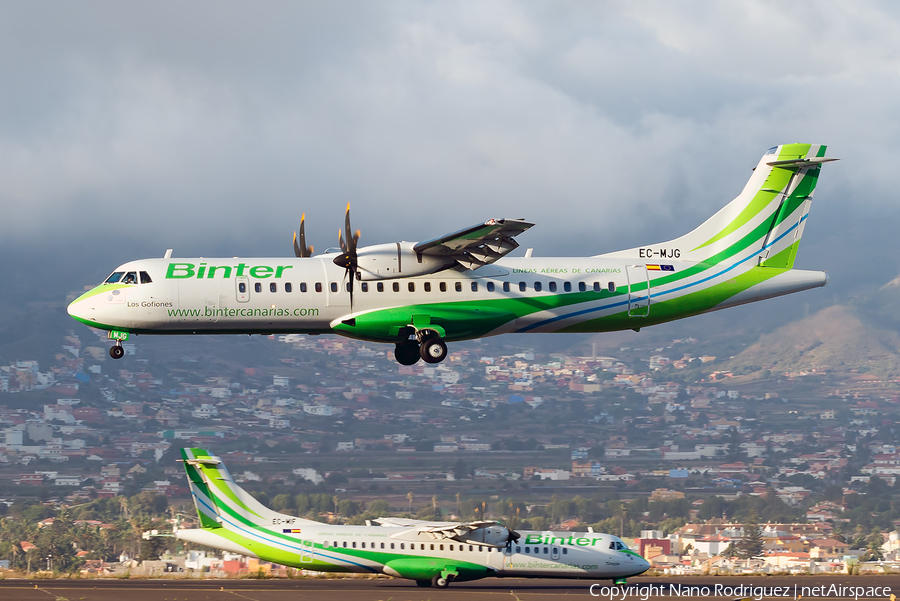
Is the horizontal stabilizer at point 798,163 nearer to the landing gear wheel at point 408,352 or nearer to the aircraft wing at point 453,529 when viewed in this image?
the landing gear wheel at point 408,352

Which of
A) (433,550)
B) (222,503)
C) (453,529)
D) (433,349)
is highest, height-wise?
(433,349)

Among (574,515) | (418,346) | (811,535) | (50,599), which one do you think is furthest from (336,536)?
(811,535)

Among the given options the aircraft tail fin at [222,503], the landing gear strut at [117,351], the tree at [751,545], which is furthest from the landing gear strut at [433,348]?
the tree at [751,545]

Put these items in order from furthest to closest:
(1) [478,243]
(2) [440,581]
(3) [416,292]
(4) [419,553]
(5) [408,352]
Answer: (4) [419,553] → (2) [440,581] → (5) [408,352] → (3) [416,292] → (1) [478,243]

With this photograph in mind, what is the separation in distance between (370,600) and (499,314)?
2334 cm

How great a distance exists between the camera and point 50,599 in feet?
183

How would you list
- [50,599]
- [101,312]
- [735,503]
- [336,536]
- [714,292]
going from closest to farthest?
[101,312] → [714,292] → [50,599] → [336,536] → [735,503]

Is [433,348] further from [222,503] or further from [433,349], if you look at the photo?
[222,503]

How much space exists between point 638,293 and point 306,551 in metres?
30.4

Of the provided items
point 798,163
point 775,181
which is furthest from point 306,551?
point 798,163

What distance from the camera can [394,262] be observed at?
124 ft

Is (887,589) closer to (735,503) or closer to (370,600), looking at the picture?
(370,600)

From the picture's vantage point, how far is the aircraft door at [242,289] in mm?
37500

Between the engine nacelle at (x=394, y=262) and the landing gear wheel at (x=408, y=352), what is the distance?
2925 mm
